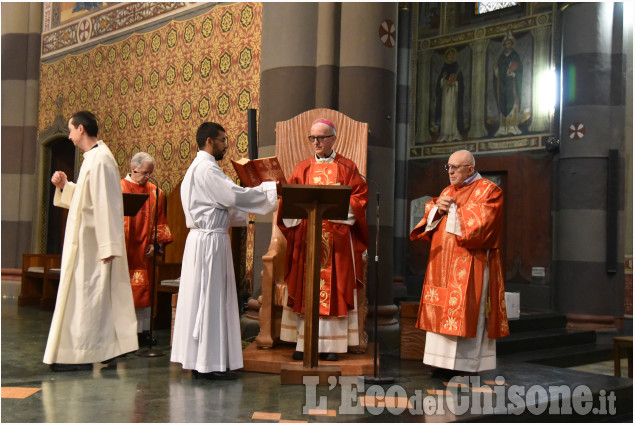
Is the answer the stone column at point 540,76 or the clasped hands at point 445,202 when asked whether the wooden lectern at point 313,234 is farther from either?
the stone column at point 540,76

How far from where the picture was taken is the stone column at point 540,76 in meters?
11.5

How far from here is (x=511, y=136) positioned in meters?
12.0

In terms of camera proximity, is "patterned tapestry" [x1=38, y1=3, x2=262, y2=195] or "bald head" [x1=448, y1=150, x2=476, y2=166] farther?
"patterned tapestry" [x1=38, y1=3, x2=262, y2=195]

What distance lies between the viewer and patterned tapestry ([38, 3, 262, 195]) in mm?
7898

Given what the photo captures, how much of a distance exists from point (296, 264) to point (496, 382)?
65.8 inches

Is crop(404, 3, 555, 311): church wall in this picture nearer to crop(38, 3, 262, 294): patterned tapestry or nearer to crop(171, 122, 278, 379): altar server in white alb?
crop(38, 3, 262, 294): patterned tapestry

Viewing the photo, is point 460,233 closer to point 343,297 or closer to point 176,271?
point 343,297

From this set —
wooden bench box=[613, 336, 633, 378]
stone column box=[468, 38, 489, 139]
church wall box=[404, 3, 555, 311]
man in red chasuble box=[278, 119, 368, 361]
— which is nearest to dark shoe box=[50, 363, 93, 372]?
man in red chasuble box=[278, 119, 368, 361]

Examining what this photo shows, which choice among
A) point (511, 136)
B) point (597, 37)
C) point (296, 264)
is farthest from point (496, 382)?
point (511, 136)

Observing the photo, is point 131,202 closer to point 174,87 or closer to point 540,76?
point 174,87

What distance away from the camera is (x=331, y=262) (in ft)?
17.8

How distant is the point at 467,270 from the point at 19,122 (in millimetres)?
8952

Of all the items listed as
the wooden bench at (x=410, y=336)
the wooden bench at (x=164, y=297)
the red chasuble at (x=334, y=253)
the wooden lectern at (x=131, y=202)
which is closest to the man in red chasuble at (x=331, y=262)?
the red chasuble at (x=334, y=253)

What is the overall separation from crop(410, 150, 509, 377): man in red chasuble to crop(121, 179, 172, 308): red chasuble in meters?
2.65
